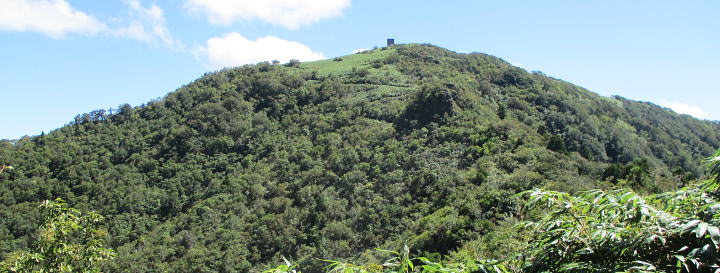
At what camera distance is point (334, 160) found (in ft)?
121

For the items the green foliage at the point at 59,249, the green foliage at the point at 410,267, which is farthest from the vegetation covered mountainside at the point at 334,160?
the green foliage at the point at 410,267

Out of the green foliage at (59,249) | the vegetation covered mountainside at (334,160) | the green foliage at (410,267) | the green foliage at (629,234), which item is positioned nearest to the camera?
the green foliage at (629,234)

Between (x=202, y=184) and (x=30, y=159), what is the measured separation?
18.5 m

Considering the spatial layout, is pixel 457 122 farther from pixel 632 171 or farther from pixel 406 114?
pixel 632 171

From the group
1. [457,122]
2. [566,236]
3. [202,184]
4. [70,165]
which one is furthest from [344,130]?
[566,236]

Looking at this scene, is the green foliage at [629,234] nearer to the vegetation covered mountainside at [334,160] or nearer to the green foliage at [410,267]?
the green foliage at [410,267]

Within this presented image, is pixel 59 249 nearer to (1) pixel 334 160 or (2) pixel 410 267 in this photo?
(2) pixel 410 267

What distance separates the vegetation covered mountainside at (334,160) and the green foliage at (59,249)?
521 inches

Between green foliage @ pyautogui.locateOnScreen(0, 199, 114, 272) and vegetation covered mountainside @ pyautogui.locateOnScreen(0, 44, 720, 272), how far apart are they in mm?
13243

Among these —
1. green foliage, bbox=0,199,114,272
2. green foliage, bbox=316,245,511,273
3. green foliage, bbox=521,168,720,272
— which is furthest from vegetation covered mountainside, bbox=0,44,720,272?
green foliage, bbox=316,245,511,273

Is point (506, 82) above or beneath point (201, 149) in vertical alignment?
above

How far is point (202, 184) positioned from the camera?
4147 centimetres

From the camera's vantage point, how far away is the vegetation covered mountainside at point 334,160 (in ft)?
87.2

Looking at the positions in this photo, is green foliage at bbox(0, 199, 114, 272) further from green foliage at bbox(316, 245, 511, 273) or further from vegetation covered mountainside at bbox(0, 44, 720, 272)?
vegetation covered mountainside at bbox(0, 44, 720, 272)
